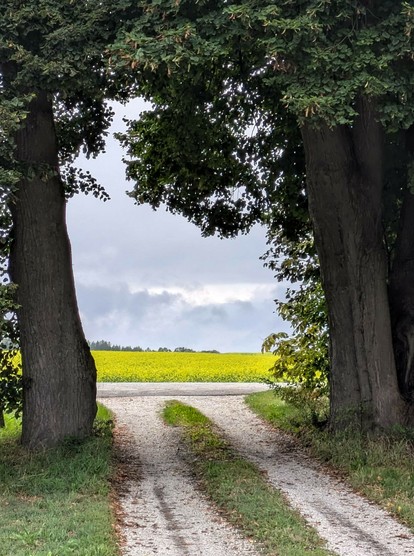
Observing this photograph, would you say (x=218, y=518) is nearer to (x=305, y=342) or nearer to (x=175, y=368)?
(x=305, y=342)

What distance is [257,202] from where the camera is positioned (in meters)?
21.0

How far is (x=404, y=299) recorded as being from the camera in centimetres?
1645

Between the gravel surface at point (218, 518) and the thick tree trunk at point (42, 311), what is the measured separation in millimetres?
1862

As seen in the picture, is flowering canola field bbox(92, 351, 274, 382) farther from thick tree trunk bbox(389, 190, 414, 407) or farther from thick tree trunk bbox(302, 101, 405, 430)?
thick tree trunk bbox(302, 101, 405, 430)

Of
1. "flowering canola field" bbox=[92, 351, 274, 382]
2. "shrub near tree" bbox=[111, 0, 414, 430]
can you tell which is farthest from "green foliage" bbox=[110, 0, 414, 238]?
→ "flowering canola field" bbox=[92, 351, 274, 382]

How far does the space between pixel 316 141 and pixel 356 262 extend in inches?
97.8

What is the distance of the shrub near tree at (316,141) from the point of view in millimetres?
11812

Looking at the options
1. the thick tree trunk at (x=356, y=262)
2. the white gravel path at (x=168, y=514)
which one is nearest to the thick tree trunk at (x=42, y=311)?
the white gravel path at (x=168, y=514)

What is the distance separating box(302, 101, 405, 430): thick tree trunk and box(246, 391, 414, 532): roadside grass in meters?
0.52

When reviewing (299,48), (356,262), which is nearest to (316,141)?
(356,262)

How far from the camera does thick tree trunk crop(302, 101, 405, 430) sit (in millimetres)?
15562

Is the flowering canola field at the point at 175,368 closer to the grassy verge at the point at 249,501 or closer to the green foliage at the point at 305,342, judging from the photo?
the green foliage at the point at 305,342

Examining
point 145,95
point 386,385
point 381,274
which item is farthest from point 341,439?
point 145,95

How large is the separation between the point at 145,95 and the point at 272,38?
313 inches
